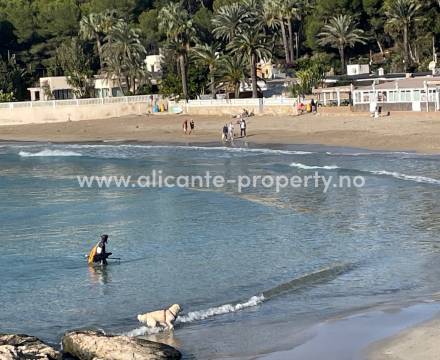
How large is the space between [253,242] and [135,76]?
5673cm

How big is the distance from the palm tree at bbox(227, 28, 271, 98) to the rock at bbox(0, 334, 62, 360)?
181 ft

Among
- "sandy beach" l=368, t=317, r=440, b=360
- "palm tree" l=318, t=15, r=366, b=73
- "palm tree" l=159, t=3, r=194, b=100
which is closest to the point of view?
"sandy beach" l=368, t=317, r=440, b=360

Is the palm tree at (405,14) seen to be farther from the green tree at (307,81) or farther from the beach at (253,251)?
the beach at (253,251)

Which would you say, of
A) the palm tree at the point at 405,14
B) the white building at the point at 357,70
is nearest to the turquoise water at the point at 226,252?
the palm tree at the point at 405,14

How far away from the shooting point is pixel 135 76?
8244 centimetres

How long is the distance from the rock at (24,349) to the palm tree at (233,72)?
57795mm

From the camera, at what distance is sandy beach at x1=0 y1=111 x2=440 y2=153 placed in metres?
50.8

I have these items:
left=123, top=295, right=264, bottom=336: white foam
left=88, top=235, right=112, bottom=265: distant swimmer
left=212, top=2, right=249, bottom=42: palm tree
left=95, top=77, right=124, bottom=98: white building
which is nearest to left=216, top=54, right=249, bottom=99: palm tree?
left=212, top=2, right=249, bottom=42: palm tree

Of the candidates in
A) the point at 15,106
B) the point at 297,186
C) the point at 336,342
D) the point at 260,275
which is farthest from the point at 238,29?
the point at 336,342

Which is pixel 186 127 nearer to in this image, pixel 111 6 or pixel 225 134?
pixel 225 134

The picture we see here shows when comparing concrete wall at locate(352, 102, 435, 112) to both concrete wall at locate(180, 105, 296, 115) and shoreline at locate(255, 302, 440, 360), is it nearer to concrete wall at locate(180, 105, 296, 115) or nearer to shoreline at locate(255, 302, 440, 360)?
concrete wall at locate(180, 105, 296, 115)

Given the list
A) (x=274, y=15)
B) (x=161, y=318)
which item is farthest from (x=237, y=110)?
(x=161, y=318)

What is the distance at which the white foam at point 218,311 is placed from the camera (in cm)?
1870

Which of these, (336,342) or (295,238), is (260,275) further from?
(336,342)
